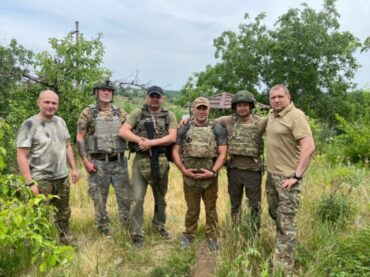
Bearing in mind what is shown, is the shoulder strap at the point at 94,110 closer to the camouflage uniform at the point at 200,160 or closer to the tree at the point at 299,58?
the camouflage uniform at the point at 200,160

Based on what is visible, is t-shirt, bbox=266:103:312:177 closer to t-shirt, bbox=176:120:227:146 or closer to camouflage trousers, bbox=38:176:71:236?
t-shirt, bbox=176:120:227:146

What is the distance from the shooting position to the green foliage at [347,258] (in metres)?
3.61

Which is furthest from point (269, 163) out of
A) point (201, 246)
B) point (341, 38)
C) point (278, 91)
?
point (341, 38)

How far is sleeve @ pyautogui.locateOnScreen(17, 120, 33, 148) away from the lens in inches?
162

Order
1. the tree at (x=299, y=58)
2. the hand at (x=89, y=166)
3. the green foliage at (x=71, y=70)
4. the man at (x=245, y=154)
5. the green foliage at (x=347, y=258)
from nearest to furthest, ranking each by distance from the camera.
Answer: the green foliage at (x=347, y=258)
the man at (x=245, y=154)
the hand at (x=89, y=166)
the green foliage at (x=71, y=70)
the tree at (x=299, y=58)

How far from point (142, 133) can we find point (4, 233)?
86.5 inches

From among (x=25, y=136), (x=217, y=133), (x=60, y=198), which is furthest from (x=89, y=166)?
(x=217, y=133)

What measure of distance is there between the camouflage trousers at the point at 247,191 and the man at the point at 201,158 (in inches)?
8.3

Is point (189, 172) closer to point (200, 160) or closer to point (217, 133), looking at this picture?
point (200, 160)

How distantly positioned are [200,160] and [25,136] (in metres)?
1.91

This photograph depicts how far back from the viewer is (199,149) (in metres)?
4.50

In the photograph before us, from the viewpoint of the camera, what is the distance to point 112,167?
4.90 metres

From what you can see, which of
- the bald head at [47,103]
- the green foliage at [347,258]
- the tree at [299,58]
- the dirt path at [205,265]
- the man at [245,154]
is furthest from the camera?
the tree at [299,58]

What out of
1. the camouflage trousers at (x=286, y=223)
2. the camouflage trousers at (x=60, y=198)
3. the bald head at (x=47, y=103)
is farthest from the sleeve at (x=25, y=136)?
the camouflage trousers at (x=286, y=223)
